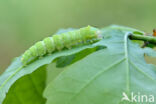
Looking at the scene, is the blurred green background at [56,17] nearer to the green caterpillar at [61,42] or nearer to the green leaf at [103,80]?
the green caterpillar at [61,42]

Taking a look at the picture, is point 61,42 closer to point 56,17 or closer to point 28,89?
point 28,89

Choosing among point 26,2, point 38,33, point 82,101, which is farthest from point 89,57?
point 26,2

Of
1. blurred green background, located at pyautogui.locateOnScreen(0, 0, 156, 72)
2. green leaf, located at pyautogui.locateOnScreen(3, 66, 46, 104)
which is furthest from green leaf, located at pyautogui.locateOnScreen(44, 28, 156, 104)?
blurred green background, located at pyautogui.locateOnScreen(0, 0, 156, 72)

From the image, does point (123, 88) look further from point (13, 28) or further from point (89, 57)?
point (13, 28)

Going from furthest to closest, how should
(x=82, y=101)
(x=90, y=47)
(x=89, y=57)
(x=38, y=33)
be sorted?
(x=38, y=33), (x=90, y=47), (x=89, y=57), (x=82, y=101)

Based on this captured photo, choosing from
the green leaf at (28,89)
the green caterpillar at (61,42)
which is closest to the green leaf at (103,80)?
the green leaf at (28,89)

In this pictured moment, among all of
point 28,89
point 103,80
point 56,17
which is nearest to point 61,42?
point 28,89
